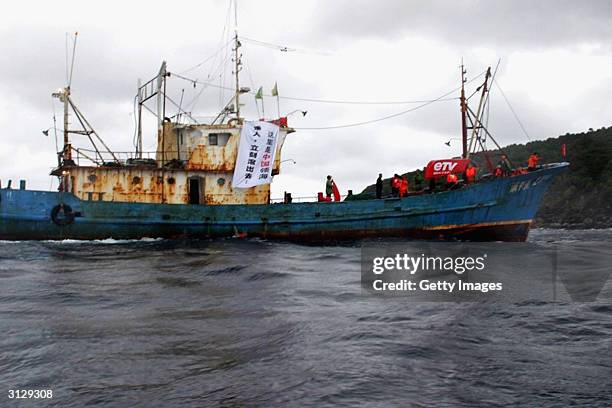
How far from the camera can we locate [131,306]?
10.3m

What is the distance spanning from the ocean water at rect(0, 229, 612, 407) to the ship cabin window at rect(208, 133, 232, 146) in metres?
12.4

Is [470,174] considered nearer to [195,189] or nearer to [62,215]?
[195,189]

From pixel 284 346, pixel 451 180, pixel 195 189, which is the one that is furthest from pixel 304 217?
pixel 284 346

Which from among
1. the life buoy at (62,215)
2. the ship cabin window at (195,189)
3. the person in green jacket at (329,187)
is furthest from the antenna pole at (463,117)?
the life buoy at (62,215)

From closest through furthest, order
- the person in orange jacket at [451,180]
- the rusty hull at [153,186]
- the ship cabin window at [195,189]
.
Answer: the person in orange jacket at [451,180] → the rusty hull at [153,186] → the ship cabin window at [195,189]

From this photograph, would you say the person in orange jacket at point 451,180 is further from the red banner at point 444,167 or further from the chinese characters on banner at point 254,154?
the chinese characters on banner at point 254,154

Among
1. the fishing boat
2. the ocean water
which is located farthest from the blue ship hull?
the ocean water

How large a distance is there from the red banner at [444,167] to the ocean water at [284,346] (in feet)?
39.6

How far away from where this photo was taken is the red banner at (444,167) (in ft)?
78.3

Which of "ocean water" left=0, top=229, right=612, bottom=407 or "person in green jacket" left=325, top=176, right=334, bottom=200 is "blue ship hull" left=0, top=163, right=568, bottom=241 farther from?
"ocean water" left=0, top=229, right=612, bottom=407

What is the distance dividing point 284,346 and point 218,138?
18386 mm

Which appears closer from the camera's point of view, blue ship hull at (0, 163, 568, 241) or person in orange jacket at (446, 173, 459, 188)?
blue ship hull at (0, 163, 568, 241)

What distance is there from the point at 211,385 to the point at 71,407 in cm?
147

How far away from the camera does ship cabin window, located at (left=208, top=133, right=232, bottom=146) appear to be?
81.3ft
